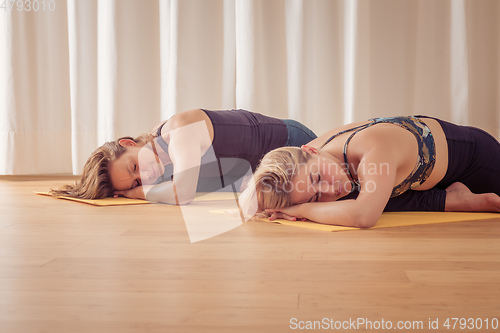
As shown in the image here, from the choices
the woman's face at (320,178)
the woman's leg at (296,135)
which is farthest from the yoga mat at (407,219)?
the woman's leg at (296,135)

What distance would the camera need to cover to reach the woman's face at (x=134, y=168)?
6.83 ft

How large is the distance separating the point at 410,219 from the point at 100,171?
1248 millimetres

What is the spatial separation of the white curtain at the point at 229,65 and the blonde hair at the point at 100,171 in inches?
38.1

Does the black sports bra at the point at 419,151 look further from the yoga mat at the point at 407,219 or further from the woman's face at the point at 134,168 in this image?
the woman's face at the point at 134,168

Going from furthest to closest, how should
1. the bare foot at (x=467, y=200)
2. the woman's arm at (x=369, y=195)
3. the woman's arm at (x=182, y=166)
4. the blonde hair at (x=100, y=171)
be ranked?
the blonde hair at (x=100, y=171)
the woman's arm at (x=182, y=166)
the bare foot at (x=467, y=200)
the woman's arm at (x=369, y=195)

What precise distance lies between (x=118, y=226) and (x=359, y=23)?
205 centimetres

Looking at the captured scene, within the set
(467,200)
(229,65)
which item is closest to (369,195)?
(467,200)

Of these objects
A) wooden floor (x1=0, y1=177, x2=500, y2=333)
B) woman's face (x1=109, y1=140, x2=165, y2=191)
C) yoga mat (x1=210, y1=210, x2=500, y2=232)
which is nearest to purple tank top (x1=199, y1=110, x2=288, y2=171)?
woman's face (x1=109, y1=140, x2=165, y2=191)

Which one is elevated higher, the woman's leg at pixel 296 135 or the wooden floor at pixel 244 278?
the woman's leg at pixel 296 135

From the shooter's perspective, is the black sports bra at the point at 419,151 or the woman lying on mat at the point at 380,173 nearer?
the woman lying on mat at the point at 380,173

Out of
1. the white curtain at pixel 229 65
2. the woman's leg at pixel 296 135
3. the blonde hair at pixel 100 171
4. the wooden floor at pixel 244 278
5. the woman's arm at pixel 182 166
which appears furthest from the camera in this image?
the white curtain at pixel 229 65

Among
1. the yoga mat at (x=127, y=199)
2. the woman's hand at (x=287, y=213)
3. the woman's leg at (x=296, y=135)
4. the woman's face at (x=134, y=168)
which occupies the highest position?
the woman's leg at (x=296, y=135)

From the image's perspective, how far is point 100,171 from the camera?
2111 millimetres

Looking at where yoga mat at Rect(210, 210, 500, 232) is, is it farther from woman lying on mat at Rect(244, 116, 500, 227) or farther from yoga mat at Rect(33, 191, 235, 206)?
yoga mat at Rect(33, 191, 235, 206)
